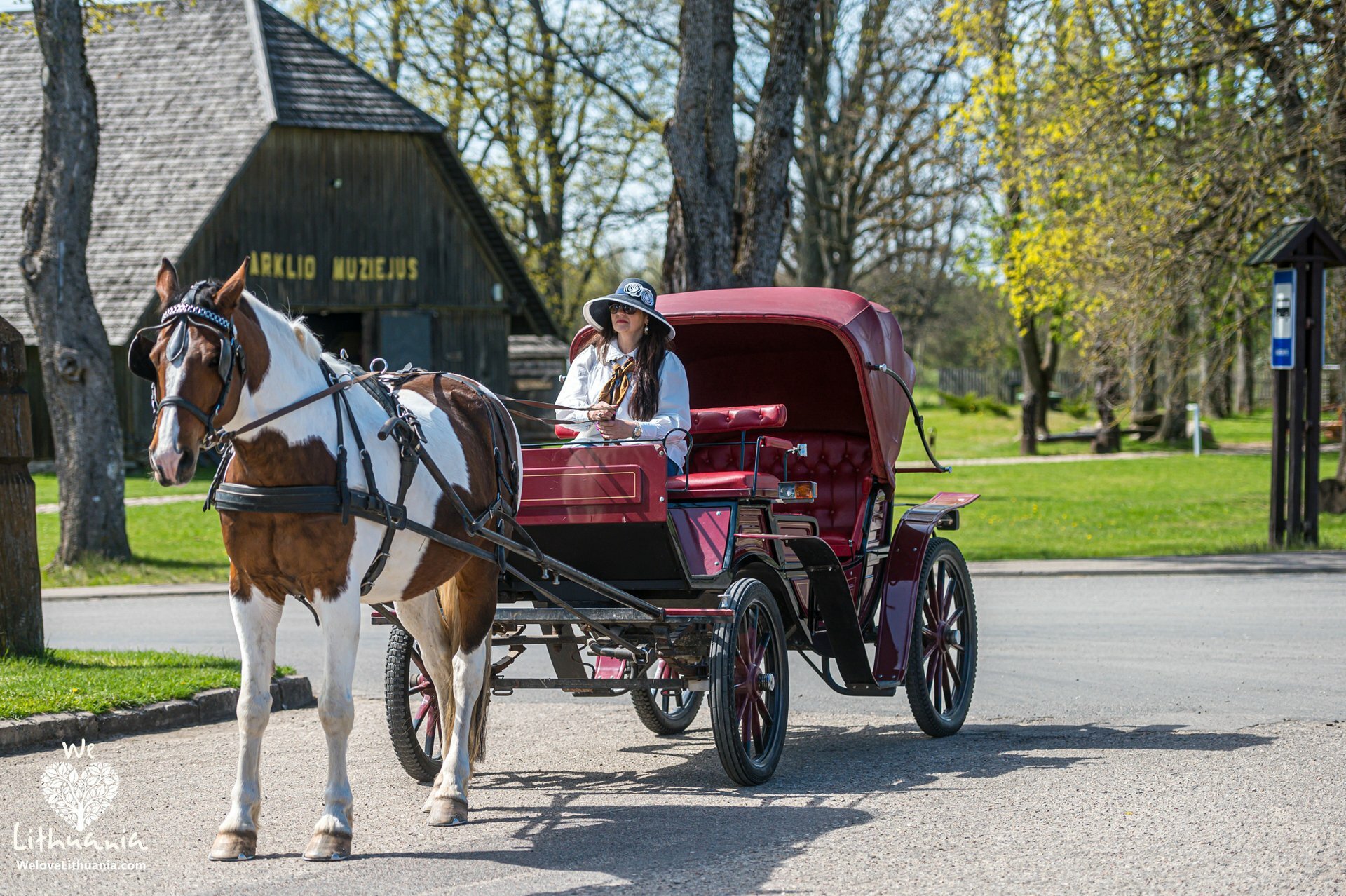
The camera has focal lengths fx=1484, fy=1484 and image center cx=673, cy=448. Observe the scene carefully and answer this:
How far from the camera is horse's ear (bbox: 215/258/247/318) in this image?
5.09m

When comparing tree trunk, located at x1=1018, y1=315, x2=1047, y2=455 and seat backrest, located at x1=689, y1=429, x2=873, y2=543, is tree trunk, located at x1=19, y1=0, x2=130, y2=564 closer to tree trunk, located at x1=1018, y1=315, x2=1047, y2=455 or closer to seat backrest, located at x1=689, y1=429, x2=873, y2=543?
seat backrest, located at x1=689, y1=429, x2=873, y2=543

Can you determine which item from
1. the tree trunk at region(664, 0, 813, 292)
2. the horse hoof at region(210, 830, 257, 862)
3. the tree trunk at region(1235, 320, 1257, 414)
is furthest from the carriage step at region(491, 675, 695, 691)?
the tree trunk at region(1235, 320, 1257, 414)

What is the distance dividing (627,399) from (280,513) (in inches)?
87.9

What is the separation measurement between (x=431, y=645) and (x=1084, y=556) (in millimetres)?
11611

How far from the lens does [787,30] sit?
691 inches

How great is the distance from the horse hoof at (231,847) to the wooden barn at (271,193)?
24.5 metres

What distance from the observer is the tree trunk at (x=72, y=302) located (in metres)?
14.9

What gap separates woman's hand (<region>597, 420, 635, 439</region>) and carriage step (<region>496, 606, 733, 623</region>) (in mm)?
831

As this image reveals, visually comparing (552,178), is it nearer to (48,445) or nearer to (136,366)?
(48,445)

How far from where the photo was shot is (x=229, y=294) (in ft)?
16.8

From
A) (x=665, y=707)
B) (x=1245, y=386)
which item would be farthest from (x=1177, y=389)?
(x=1245, y=386)

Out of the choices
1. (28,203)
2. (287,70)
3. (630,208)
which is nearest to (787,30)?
(28,203)

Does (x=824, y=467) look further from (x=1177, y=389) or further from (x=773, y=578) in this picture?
(x=1177, y=389)

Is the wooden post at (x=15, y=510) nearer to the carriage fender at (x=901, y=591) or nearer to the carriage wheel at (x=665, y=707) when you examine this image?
the carriage wheel at (x=665, y=707)
